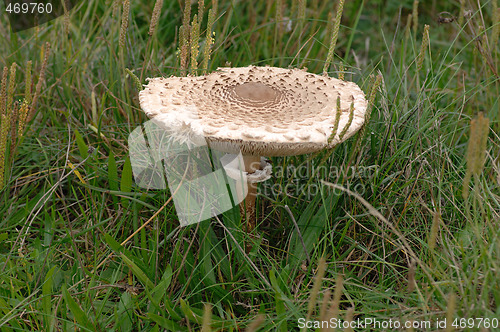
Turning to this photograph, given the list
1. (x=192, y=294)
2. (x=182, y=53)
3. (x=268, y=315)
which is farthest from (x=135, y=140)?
(x=268, y=315)

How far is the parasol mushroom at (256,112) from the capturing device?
6.18 feet

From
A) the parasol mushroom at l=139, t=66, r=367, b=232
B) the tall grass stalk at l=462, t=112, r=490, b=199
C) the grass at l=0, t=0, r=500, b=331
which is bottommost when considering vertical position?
the grass at l=0, t=0, r=500, b=331

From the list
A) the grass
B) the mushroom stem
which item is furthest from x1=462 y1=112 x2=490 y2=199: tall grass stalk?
the mushroom stem

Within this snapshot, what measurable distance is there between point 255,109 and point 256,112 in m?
0.03

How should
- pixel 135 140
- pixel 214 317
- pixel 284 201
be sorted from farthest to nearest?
pixel 135 140 → pixel 284 201 → pixel 214 317

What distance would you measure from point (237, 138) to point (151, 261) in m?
0.79

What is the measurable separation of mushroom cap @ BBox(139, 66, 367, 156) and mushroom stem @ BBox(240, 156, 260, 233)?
0.30 meters

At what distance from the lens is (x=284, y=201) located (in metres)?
2.58

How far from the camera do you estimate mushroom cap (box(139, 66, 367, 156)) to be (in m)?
1.88

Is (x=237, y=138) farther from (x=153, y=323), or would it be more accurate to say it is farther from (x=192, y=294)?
(x=153, y=323)
